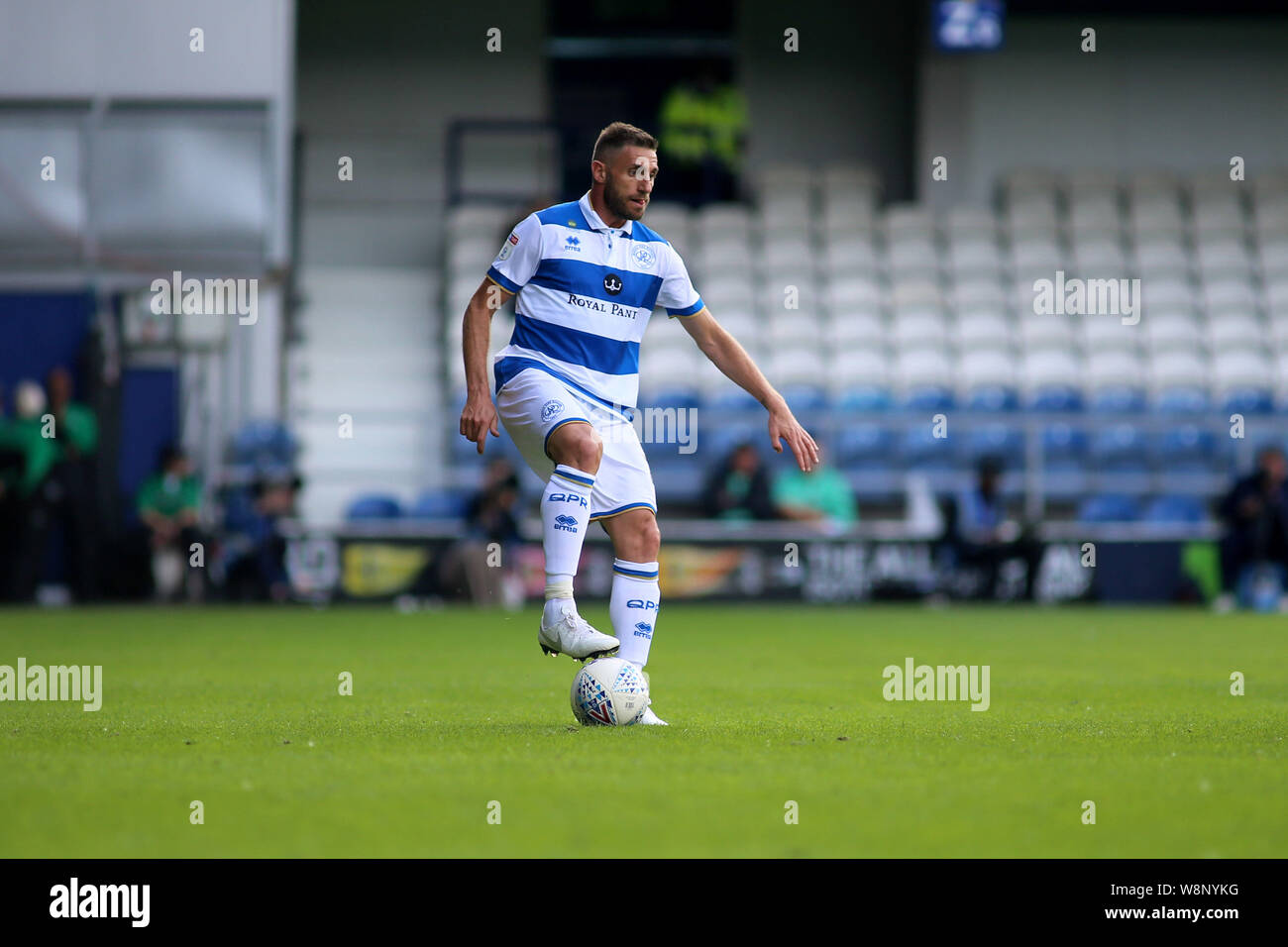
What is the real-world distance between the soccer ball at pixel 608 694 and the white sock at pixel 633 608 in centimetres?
28

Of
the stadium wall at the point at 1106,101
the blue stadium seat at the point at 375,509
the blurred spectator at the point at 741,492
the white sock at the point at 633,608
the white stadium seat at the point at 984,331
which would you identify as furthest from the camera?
the stadium wall at the point at 1106,101

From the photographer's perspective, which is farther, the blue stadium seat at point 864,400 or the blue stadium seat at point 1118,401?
the blue stadium seat at point 1118,401

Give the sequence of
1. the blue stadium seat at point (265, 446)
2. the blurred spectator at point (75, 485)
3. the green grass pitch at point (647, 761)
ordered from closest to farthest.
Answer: the green grass pitch at point (647, 761), the blurred spectator at point (75, 485), the blue stadium seat at point (265, 446)

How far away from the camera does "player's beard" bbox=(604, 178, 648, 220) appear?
646cm

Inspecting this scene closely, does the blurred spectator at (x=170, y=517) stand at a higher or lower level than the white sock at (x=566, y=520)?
lower

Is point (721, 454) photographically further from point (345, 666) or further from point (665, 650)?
point (345, 666)

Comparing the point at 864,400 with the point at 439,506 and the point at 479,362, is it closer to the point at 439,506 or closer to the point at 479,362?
the point at 439,506

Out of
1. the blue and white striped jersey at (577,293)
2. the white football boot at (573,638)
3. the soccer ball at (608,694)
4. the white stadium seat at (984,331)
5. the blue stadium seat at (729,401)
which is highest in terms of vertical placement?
the white stadium seat at (984,331)

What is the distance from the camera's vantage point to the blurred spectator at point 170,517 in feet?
56.6

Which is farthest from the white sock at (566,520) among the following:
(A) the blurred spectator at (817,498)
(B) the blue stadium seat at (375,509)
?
(B) the blue stadium seat at (375,509)

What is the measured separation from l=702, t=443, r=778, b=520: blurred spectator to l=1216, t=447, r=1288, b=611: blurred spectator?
4.90 m

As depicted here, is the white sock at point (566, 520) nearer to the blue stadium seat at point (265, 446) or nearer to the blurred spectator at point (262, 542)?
the blurred spectator at point (262, 542)

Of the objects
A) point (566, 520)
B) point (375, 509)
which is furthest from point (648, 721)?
Answer: point (375, 509)
